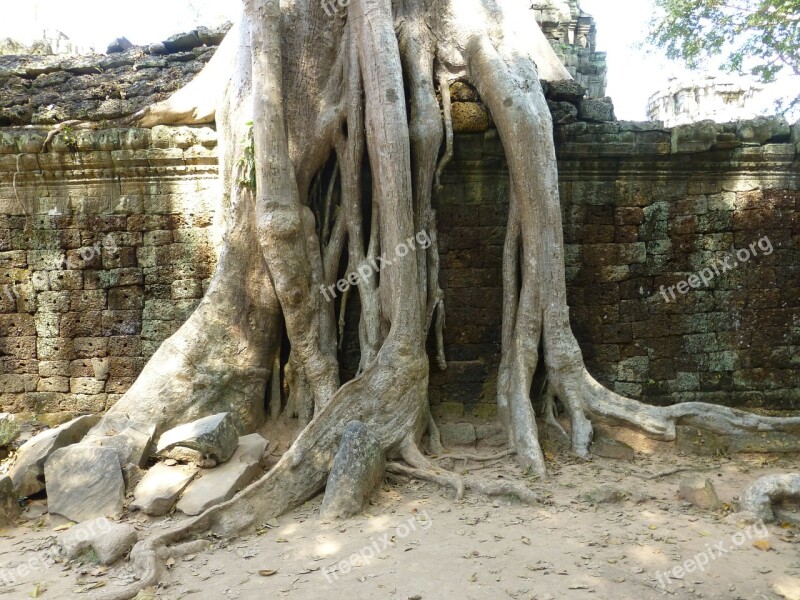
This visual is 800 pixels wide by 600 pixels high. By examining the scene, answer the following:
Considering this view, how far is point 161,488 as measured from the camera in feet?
9.49

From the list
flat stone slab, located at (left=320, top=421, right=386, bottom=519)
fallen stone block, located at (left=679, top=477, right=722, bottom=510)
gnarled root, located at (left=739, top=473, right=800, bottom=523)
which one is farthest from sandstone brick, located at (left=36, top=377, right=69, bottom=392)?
gnarled root, located at (left=739, top=473, right=800, bottom=523)

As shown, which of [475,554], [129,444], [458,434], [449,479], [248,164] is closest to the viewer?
[475,554]

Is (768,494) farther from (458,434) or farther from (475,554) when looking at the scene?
(458,434)

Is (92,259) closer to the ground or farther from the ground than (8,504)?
farther from the ground

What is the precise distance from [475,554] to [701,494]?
3.98ft

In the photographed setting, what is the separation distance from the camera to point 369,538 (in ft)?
8.27

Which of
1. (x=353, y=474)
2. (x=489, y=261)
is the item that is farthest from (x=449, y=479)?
(x=489, y=261)

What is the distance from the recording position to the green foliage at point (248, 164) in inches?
139

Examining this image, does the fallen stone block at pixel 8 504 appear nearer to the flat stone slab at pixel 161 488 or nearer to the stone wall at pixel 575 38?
the flat stone slab at pixel 161 488

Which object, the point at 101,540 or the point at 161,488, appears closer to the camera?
the point at 101,540

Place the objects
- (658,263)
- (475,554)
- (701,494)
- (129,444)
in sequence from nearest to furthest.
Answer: (475,554)
(701,494)
(129,444)
(658,263)

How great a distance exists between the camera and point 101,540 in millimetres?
2438

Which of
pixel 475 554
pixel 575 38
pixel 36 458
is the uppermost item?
pixel 575 38

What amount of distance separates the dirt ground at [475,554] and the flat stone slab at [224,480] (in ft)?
0.54
